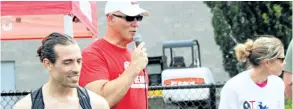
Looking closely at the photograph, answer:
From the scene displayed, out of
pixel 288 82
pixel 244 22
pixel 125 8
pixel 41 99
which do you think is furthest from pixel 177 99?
pixel 244 22

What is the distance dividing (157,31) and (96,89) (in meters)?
15.6

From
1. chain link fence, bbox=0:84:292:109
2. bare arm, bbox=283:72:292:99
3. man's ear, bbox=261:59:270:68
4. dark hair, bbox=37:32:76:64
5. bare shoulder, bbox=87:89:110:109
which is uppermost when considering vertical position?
dark hair, bbox=37:32:76:64

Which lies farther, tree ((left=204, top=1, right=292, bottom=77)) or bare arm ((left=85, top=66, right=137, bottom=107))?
Answer: tree ((left=204, top=1, right=292, bottom=77))

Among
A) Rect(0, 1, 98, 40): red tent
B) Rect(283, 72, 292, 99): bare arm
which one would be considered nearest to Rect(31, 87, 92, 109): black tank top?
Rect(283, 72, 292, 99): bare arm

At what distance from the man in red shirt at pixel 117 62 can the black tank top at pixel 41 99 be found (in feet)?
1.49

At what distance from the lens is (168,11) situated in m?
19.0

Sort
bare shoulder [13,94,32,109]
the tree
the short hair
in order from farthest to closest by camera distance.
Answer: the tree < the short hair < bare shoulder [13,94,32,109]

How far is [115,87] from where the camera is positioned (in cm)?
351

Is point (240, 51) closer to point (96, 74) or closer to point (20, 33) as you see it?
point (96, 74)

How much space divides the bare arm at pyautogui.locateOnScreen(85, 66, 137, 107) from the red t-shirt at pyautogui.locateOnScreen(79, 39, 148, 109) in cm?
7

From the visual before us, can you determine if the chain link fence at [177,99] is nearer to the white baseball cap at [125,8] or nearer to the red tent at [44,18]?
the red tent at [44,18]

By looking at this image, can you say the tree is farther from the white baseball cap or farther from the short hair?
the white baseball cap

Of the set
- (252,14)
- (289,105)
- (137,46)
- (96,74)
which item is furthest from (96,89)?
(252,14)

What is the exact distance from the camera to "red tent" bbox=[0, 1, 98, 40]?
16.4 feet
